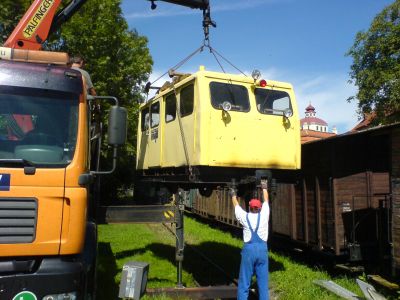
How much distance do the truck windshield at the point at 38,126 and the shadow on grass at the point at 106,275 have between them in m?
3.64

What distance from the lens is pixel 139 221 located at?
7836mm

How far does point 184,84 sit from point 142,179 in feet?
11.5

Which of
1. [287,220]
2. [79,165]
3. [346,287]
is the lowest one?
[346,287]

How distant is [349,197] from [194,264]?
3.91 meters

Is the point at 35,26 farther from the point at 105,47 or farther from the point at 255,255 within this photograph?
the point at 105,47

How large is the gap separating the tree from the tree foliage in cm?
1337

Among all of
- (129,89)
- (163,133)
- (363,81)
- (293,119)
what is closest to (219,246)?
(163,133)

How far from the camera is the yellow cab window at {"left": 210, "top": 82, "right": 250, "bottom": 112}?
25.6 feet

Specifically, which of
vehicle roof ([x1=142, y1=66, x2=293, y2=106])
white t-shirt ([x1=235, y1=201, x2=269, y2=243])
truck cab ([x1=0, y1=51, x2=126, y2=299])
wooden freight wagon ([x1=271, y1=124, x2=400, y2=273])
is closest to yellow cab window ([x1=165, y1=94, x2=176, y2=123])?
vehicle roof ([x1=142, y1=66, x2=293, y2=106])

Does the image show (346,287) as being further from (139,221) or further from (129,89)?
(129,89)

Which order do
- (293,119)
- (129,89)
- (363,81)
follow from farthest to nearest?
(363,81) < (129,89) < (293,119)

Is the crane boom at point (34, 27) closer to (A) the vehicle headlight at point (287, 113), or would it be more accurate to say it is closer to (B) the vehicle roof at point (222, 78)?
(B) the vehicle roof at point (222, 78)

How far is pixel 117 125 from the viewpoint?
512 centimetres

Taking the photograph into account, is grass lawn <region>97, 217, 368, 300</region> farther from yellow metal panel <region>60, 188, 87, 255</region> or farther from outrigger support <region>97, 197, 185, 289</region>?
yellow metal panel <region>60, 188, 87, 255</region>
